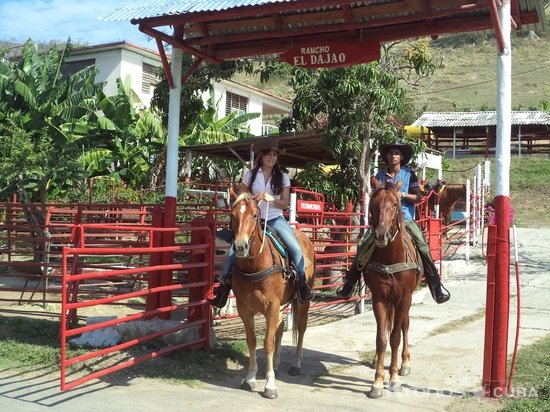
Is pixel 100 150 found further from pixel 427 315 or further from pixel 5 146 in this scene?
pixel 427 315

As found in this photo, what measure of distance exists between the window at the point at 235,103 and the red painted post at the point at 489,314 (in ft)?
73.8

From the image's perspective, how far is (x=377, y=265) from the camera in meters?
6.64

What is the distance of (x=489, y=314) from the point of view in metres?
6.30

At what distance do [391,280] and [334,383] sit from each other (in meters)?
1.33

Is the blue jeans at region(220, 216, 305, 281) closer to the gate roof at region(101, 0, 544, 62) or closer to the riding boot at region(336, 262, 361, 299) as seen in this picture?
the riding boot at region(336, 262, 361, 299)

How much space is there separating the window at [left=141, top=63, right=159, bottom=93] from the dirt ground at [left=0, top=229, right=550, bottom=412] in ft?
59.4

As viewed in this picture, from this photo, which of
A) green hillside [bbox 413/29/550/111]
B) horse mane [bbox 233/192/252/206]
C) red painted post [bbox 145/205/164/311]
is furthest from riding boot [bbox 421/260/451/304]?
green hillside [bbox 413/29/550/111]

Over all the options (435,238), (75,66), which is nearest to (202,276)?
(435,238)

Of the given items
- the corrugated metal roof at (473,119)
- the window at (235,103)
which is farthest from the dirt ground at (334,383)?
the corrugated metal roof at (473,119)

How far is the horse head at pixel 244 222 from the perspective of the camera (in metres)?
5.85

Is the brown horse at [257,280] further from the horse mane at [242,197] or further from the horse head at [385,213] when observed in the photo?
the horse head at [385,213]

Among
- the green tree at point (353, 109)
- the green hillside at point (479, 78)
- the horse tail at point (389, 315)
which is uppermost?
the green hillside at point (479, 78)

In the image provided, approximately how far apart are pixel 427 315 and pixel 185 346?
192 inches

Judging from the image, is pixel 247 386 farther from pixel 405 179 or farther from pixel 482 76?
pixel 482 76
